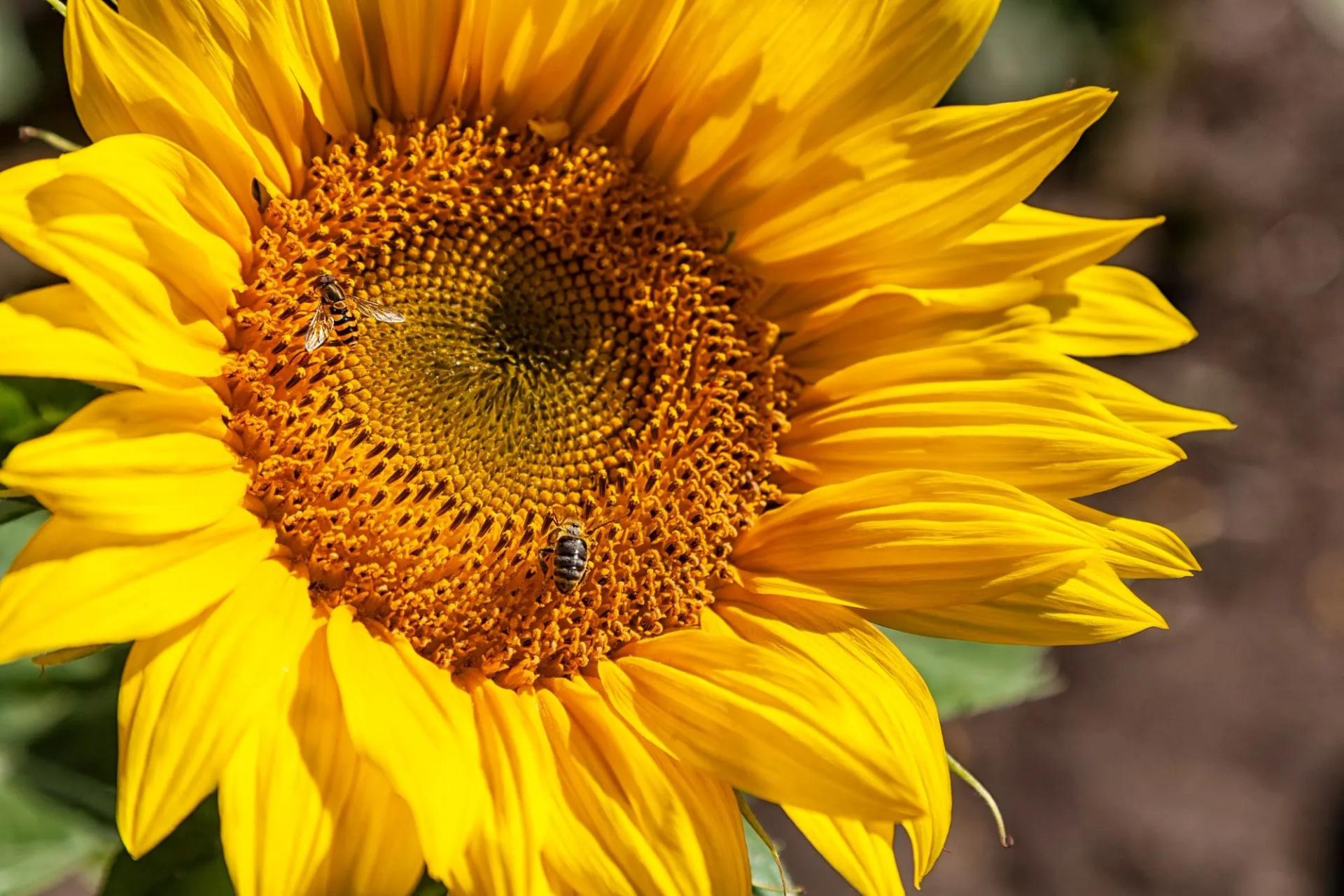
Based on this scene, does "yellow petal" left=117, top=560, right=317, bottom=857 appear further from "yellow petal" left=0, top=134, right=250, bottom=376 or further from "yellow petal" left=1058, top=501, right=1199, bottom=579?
"yellow petal" left=1058, top=501, right=1199, bottom=579

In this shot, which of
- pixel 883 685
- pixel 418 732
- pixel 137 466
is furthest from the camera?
pixel 883 685

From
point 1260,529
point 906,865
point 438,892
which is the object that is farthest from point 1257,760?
point 438,892

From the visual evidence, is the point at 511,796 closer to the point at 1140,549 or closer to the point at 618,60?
the point at 1140,549

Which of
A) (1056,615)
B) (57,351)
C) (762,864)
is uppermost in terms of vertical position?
(1056,615)

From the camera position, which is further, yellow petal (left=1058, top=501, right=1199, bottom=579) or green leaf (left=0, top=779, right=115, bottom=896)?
green leaf (left=0, top=779, right=115, bottom=896)

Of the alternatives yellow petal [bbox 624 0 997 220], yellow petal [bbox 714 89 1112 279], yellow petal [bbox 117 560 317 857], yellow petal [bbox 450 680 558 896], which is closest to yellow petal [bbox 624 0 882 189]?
yellow petal [bbox 624 0 997 220]

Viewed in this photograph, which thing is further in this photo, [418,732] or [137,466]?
[418,732]

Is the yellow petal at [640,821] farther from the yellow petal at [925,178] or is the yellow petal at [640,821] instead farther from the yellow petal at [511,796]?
the yellow petal at [925,178]

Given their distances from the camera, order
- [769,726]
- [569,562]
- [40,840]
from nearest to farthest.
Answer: [769,726] → [569,562] → [40,840]

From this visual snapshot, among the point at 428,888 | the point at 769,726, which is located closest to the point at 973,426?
the point at 769,726

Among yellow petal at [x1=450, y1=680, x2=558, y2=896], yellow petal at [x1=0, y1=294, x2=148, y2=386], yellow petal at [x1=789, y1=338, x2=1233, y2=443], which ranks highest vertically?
yellow petal at [x1=789, y1=338, x2=1233, y2=443]
